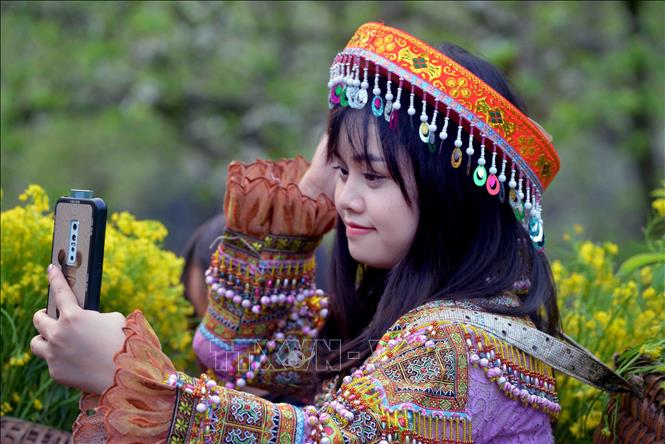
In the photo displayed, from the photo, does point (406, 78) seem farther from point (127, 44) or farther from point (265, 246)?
point (127, 44)

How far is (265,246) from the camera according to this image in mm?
2049

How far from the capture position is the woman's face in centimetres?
169

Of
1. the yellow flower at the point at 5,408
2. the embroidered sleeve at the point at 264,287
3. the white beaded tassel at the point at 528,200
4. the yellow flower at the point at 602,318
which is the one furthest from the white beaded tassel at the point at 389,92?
the yellow flower at the point at 5,408

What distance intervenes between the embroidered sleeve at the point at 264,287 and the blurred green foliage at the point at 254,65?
356 cm

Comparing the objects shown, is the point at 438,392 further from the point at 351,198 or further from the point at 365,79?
the point at 365,79

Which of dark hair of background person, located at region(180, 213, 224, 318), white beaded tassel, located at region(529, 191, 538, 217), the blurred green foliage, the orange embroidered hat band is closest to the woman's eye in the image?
the orange embroidered hat band

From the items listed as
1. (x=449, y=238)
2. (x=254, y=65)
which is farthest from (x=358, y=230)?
(x=254, y=65)

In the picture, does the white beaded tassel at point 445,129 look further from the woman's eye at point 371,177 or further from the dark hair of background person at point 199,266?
the dark hair of background person at point 199,266

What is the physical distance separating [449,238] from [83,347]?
747 mm

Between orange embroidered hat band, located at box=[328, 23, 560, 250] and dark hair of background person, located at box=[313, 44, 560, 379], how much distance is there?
21mm

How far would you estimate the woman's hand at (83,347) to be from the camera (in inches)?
54.1

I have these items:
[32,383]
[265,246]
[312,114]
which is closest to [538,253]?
[265,246]

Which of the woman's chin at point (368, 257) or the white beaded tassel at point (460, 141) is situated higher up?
the white beaded tassel at point (460, 141)

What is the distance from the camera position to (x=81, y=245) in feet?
4.83
